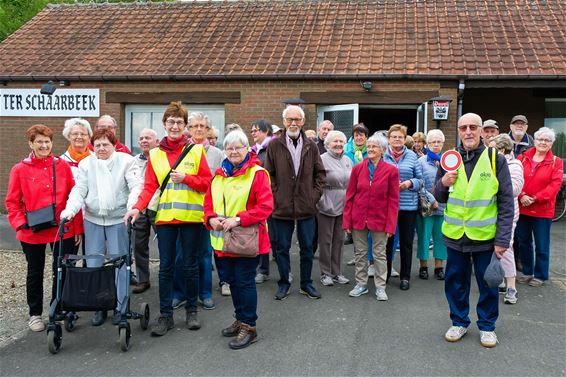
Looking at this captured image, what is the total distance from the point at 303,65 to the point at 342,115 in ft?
4.89

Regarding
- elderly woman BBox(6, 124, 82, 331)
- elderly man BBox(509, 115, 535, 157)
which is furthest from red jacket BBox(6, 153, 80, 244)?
elderly man BBox(509, 115, 535, 157)

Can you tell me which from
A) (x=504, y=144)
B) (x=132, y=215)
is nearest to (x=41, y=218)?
(x=132, y=215)

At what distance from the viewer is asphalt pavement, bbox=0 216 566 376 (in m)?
3.81

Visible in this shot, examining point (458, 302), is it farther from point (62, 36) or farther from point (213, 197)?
point (62, 36)

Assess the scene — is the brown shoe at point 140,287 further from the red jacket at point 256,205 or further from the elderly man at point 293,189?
the red jacket at point 256,205

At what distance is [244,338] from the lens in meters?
4.23

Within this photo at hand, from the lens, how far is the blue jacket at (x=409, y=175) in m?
5.89

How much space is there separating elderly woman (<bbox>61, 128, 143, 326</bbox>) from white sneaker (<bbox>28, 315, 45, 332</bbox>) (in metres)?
0.74

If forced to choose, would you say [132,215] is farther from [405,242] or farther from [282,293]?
[405,242]

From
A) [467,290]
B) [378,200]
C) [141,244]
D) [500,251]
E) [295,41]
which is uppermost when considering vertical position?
[295,41]

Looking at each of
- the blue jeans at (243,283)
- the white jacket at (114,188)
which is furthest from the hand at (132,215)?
the blue jeans at (243,283)

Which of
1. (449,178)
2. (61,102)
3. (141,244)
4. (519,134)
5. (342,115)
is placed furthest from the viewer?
(61,102)

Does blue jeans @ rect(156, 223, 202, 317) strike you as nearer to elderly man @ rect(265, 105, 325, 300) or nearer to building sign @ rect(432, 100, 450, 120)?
elderly man @ rect(265, 105, 325, 300)

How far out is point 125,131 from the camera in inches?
470
